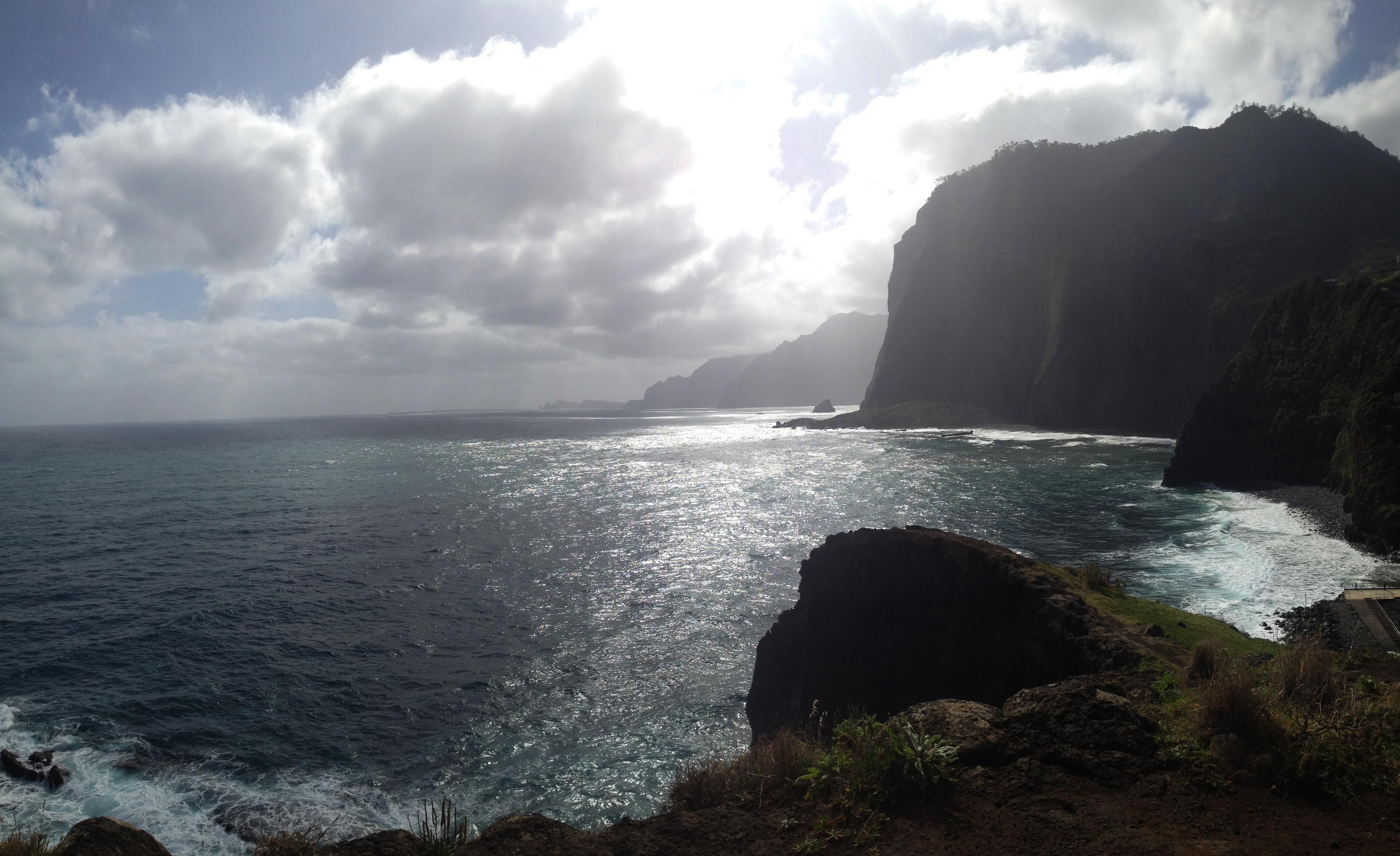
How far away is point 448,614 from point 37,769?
12472 millimetres

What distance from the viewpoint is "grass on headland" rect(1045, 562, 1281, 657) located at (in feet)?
36.2

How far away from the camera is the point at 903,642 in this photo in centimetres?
Result: 1453

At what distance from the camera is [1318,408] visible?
133 feet

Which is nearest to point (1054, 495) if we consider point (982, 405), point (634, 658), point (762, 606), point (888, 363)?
point (762, 606)

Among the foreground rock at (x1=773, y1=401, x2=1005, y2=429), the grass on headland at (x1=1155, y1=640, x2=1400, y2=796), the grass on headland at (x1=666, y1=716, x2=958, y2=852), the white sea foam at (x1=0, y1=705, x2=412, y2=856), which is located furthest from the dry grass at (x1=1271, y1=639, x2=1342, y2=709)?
the foreground rock at (x1=773, y1=401, x2=1005, y2=429)

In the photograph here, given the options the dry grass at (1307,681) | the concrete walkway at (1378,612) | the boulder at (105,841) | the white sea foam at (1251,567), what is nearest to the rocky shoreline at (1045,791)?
the boulder at (105,841)

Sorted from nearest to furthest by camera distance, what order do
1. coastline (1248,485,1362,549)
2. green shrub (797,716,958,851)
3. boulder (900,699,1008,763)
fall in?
green shrub (797,716,958,851), boulder (900,699,1008,763), coastline (1248,485,1362,549)

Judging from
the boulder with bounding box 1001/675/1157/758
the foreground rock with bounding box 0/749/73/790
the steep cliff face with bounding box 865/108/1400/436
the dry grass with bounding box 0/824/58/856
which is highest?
the steep cliff face with bounding box 865/108/1400/436

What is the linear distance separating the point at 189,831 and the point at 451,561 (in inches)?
824

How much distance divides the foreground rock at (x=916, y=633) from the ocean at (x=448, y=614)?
3105 millimetres

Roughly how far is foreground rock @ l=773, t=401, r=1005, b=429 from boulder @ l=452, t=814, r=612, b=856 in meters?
125

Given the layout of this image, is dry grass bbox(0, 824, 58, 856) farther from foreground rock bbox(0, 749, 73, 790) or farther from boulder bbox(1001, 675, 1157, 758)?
foreground rock bbox(0, 749, 73, 790)

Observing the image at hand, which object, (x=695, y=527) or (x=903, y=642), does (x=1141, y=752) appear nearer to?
(x=903, y=642)

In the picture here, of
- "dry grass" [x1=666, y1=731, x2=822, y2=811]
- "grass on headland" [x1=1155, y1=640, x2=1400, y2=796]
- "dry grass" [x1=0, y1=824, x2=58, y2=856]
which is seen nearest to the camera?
"grass on headland" [x1=1155, y1=640, x2=1400, y2=796]
